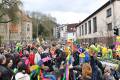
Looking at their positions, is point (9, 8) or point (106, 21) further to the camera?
point (9, 8)

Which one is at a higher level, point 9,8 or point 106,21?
point 9,8

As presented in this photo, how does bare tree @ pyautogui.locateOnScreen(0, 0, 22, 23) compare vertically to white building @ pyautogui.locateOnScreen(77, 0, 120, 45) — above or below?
above

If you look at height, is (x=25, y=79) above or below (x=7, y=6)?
below

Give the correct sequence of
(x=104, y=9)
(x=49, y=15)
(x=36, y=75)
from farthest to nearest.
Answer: (x=49, y=15) < (x=104, y=9) < (x=36, y=75)

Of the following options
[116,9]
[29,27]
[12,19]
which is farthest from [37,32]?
[116,9]

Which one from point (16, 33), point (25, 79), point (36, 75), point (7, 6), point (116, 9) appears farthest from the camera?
A: point (16, 33)

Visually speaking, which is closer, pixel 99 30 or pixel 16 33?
pixel 99 30

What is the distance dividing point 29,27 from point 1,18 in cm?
6406

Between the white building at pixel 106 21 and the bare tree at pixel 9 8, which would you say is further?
the bare tree at pixel 9 8

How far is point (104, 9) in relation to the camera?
199 ft

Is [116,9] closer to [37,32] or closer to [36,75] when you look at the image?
[36,75]

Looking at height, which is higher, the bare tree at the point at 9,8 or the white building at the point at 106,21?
the bare tree at the point at 9,8

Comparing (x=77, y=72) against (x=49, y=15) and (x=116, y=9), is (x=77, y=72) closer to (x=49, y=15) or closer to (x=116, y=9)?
(x=116, y=9)

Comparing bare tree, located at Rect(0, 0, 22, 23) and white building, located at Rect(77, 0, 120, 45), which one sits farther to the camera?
bare tree, located at Rect(0, 0, 22, 23)
